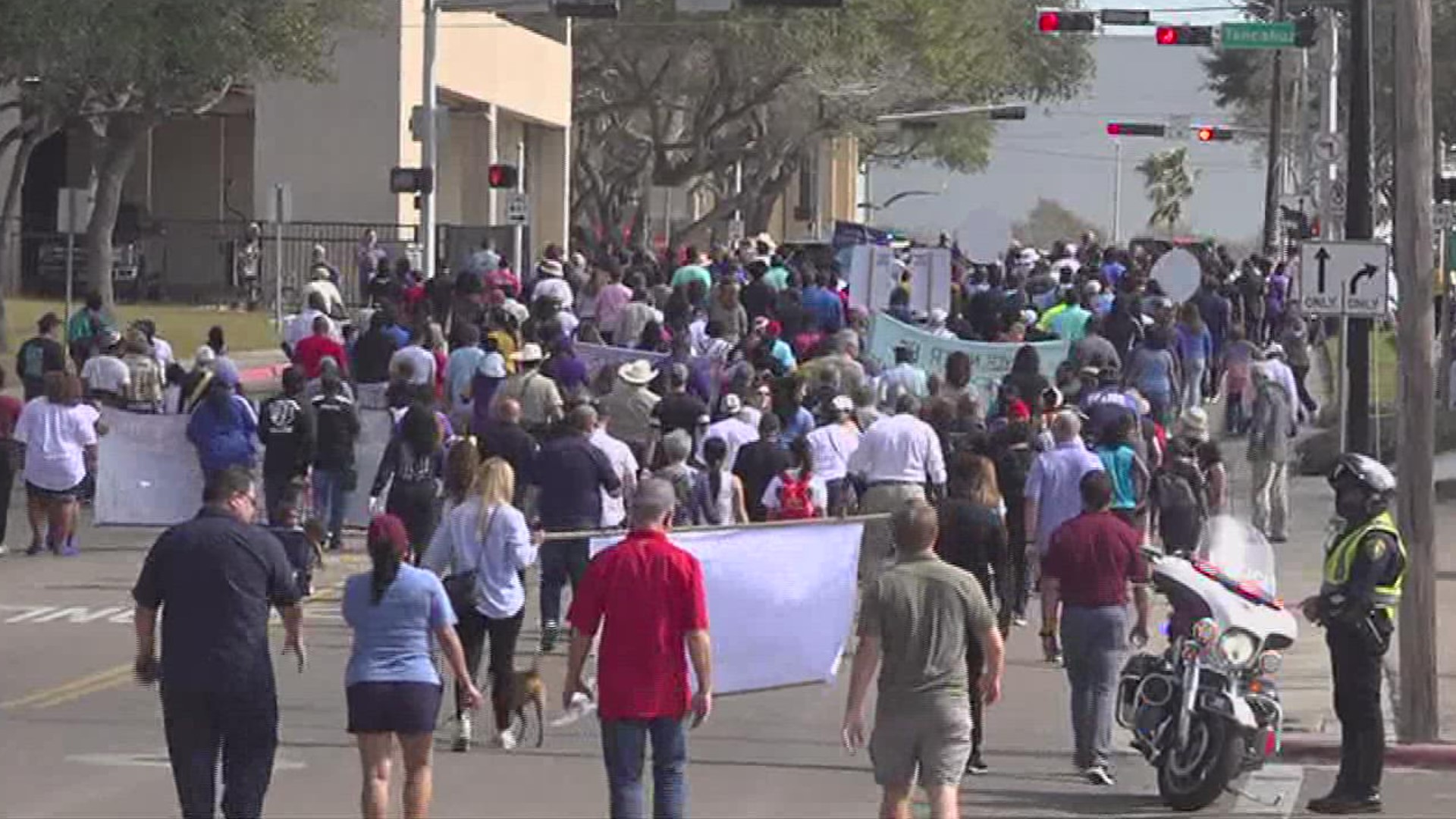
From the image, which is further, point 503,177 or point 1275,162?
point 1275,162

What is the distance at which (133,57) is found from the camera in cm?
3697

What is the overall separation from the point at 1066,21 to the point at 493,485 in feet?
82.3

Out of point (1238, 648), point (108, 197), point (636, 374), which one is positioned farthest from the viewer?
point (108, 197)

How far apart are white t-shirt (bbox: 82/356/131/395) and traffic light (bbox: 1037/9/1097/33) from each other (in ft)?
51.7

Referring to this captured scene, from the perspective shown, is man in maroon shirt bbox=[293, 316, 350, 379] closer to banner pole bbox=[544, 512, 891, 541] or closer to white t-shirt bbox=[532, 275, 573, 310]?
white t-shirt bbox=[532, 275, 573, 310]

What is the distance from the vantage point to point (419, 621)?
11.6 metres

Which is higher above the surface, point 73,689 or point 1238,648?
point 1238,648

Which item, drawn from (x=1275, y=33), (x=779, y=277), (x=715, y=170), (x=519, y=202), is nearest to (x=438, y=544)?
(x=779, y=277)

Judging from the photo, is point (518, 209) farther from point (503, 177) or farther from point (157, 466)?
point (157, 466)

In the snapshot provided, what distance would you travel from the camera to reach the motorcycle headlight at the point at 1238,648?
13.7 meters

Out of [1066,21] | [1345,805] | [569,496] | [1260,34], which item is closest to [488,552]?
[569,496]

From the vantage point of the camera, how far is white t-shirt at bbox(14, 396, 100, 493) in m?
23.3

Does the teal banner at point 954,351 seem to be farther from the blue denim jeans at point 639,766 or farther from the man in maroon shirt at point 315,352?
the blue denim jeans at point 639,766

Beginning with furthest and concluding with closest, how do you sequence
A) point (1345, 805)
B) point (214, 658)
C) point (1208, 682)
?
point (1345, 805), point (1208, 682), point (214, 658)
